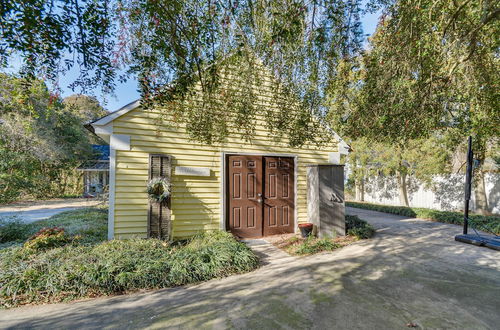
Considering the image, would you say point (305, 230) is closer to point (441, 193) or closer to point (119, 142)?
point (119, 142)

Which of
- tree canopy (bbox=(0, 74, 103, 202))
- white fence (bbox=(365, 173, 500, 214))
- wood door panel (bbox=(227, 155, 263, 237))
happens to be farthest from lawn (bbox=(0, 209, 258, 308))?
white fence (bbox=(365, 173, 500, 214))

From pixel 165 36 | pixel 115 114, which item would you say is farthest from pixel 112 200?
pixel 165 36

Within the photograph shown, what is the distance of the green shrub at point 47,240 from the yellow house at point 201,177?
0.80m

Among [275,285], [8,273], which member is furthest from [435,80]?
[8,273]

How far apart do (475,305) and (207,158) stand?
5121 mm

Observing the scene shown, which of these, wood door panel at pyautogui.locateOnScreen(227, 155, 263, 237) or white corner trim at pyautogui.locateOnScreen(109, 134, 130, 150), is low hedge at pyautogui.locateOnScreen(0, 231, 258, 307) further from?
white corner trim at pyautogui.locateOnScreen(109, 134, 130, 150)

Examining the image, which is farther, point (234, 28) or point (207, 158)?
point (207, 158)

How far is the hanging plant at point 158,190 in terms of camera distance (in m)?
4.66

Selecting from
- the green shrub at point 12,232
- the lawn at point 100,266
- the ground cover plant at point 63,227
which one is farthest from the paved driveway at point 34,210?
the lawn at point 100,266

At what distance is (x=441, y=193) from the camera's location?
416 inches

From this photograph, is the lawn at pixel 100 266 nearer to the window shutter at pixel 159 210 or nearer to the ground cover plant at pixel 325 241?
the window shutter at pixel 159 210

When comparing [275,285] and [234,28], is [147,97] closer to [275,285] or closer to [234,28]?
[234,28]

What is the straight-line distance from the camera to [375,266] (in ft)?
12.9

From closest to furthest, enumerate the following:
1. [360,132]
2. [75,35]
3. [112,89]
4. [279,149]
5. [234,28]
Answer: [75,35], [234,28], [112,89], [360,132], [279,149]
